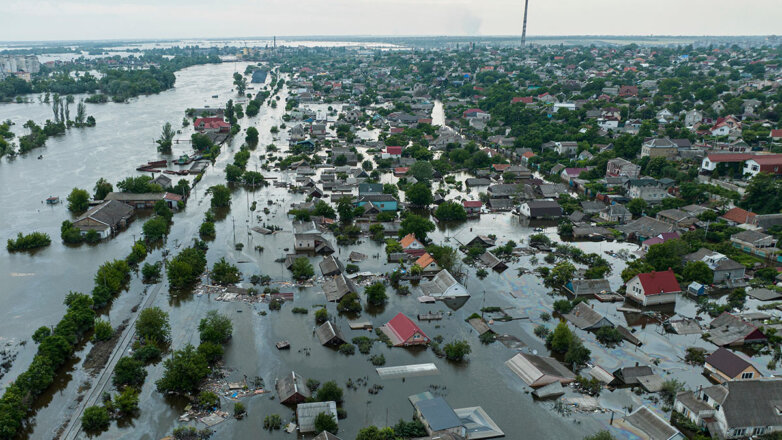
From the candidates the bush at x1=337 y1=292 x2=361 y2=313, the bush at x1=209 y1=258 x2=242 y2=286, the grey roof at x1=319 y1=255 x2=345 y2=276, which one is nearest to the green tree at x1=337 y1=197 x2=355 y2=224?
the grey roof at x1=319 y1=255 x2=345 y2=276

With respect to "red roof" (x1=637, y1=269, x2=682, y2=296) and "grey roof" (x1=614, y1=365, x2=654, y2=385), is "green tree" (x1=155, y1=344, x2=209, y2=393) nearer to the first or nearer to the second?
"grey roof" (x1=614, y1=365, x2=654, y2=385)

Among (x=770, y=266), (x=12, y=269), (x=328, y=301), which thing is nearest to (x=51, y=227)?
(x=12, y=269)

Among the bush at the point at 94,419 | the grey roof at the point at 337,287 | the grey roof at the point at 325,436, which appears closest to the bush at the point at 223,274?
the grey roof at the point at 337,287

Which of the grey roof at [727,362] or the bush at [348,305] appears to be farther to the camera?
the bush at [348,305]

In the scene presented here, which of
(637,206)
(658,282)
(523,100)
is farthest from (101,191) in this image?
(523,100)

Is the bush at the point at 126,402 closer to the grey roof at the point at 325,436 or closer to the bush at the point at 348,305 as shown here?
the grey roof at the point at 325,436
